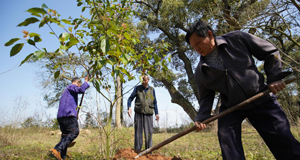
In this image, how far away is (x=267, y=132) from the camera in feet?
6.03

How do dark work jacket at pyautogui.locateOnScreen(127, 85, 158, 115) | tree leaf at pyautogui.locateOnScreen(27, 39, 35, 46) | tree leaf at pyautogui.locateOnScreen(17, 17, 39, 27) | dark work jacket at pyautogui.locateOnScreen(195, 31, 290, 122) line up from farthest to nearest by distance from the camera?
dark work jacket at pyautogui.locateOnScreen(127, 85, 158, 115) → dark work jacket at pyautogui.locateOnScreen(195, 31, 290, 122) → tree leaf at pyautogui.locateOnScreen(27, 39, 35, 46) → tree leaf at pyautogui.locateOnScreen(17, 17, 39, 27)

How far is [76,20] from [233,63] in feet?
5.98

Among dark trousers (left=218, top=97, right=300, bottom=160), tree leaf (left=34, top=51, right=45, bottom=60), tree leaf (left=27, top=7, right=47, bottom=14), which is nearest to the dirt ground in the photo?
dark trousers (left=218, top=97, right=300, bottom=160)

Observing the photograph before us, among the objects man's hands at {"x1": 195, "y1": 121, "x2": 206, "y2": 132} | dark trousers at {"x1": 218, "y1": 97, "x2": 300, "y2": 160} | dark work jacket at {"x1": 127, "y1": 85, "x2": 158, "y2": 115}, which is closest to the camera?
dark trousers at {"x1": 218, "y1": 97, "x2": 300, "y2": 160}

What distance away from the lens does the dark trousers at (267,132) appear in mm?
1739

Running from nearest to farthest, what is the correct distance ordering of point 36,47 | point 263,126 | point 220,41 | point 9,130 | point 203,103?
point 36,47
point 263,126
point 220,41
point 203,103
point 9,130

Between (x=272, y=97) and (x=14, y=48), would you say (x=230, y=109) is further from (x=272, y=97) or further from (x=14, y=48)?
(x=14, y=48)

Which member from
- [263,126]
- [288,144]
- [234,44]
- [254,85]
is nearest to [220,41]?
[234,44]

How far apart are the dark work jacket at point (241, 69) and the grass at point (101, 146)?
5.82ft

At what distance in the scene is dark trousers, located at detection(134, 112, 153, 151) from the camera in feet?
14.5

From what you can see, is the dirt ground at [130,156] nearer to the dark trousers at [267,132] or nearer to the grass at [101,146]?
the grass at [101,146]

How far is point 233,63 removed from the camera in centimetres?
195

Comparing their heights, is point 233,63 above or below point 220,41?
below

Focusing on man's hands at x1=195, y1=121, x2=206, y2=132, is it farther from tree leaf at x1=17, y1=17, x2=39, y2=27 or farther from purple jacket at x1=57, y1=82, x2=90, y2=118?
purple jacket at x1=57, y1=82, x2=90, y2=118
